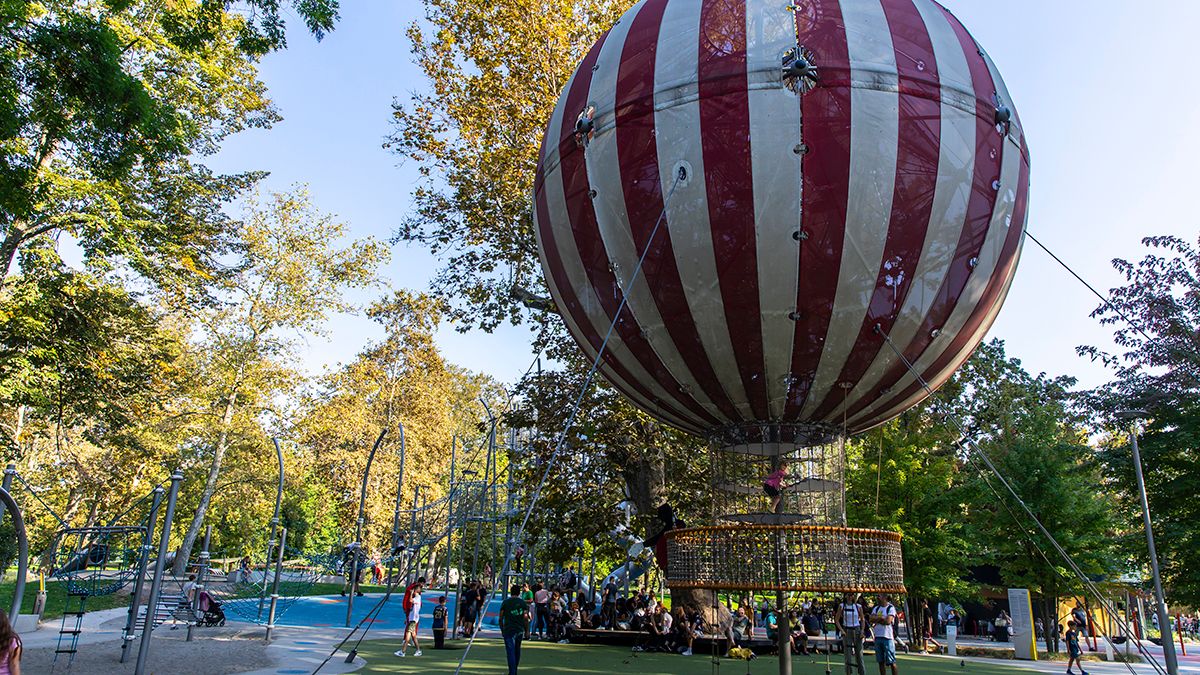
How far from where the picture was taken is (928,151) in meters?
5.60

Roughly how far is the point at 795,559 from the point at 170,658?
451 inches

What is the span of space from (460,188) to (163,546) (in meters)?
11.5

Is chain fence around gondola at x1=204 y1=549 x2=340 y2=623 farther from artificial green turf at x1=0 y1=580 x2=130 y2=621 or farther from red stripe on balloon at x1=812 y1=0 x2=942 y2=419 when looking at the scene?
red stripe on balloon at x1=812 y1=0 x2=942 y2=419

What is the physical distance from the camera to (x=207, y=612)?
18.6 meters

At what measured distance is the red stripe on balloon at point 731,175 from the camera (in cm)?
560

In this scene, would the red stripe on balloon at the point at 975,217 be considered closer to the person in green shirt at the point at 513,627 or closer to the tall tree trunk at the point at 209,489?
the person in green shirt at the point at 513,627

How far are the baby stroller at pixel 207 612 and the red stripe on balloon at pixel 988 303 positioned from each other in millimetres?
17796

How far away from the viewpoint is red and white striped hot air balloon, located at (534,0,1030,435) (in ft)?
18.2

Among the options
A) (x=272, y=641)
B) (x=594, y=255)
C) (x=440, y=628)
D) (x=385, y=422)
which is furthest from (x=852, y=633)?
(x=385, y=422)

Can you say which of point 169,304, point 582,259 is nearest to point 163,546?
point 582,259

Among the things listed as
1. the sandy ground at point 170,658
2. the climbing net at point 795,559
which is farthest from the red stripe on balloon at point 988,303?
the sandy ground at point 170,658

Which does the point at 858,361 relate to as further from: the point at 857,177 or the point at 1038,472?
the point at 1038,472

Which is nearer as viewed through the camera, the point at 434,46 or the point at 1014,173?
the point at 1014,173

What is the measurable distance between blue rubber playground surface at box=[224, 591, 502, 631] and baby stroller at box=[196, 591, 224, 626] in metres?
3.28
